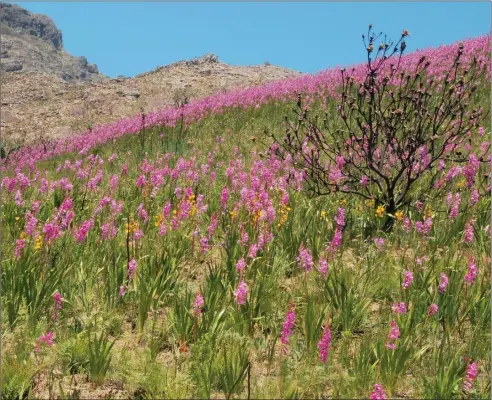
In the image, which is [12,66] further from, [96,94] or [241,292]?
[241,292]

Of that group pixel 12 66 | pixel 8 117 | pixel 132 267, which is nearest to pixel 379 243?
pixel 132 267

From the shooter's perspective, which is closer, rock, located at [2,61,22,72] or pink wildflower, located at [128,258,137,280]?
pink wildflower, located at [128,258,137,280]

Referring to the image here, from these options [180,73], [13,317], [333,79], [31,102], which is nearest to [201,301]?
[13,317]

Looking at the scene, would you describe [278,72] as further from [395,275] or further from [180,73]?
[395,275]

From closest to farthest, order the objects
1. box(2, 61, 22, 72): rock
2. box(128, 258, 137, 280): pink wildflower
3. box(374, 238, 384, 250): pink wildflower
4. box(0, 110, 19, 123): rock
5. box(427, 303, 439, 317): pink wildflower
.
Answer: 1. box(427, 303, 439, 317): pink wildflower
2. box(128, 258, 137, 280): pink wildflower
3. box(374, 238, 384, 250): pink wildflower
4. box(0, 110, 19, 123): rock
5. box(2, 61, 22, 72): rock

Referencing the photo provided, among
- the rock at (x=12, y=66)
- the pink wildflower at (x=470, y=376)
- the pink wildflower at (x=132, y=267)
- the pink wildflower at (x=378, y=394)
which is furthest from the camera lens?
the rock at (x=12, y=66)

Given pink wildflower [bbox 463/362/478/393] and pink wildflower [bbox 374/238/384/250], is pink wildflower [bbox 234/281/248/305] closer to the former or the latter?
pink wildflower [bbox 463/362/478/393]

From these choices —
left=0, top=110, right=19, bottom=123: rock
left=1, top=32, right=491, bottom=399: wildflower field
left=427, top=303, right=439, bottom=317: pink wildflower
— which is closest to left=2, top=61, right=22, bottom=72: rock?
left=0, top=110, right=19, bottom=123: rock

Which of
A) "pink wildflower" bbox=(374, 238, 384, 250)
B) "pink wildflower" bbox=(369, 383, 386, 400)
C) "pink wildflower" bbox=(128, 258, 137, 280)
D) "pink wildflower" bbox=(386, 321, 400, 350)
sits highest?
"pink wildflower" bbox=(374, 238, 384, 250)

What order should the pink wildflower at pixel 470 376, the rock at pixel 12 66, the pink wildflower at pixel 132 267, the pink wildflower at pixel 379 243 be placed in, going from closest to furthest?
the pink wildflower at pixel 470 376
the pink wildflower at pixel 132 267
the pink wildflower at pixel 379 243
the rock at pixel 12 66

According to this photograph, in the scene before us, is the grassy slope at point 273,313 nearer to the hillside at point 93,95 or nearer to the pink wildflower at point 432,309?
the pink wildflower at point 432,309

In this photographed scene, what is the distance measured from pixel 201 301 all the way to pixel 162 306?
35.5 inches

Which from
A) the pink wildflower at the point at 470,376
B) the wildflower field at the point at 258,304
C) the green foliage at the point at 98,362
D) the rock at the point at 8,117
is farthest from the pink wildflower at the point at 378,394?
the rock at the point at 8,117

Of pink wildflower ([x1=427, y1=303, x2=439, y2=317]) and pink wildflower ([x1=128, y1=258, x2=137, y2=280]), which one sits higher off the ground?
pink wildflower ([x1=128, y1=258, x2=137, y2=280])
